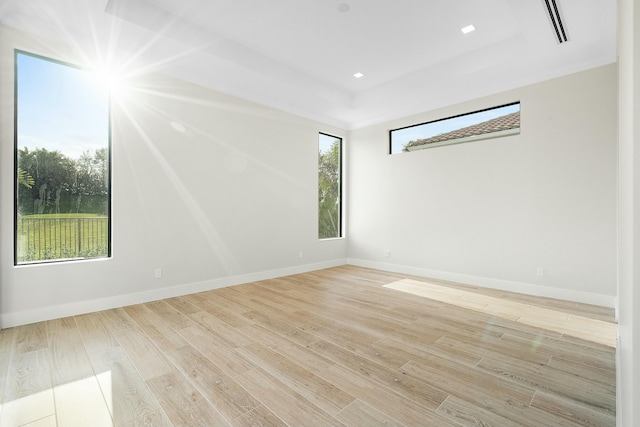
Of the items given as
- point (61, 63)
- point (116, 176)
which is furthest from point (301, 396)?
point (61, 63)

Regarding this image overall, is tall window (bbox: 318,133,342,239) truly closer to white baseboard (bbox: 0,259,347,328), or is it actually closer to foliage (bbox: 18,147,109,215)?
white baseboard (bbox: 0,259,347,328)

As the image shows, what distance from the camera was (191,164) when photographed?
405 cm

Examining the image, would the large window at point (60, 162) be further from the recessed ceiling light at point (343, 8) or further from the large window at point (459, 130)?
the large window at point (459, 130)

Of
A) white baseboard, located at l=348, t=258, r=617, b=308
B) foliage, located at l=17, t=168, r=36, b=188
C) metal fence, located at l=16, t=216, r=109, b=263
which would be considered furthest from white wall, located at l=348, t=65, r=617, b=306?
foliage, located at l=17, t=168, r=36, b=188

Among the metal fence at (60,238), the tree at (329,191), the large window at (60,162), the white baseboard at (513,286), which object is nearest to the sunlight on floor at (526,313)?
the white baseboard at (513,286)

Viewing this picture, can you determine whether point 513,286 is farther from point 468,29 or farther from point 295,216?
point 295,216

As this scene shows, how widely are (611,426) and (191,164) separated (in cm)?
446

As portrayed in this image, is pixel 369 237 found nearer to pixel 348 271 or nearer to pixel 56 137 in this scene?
pixel 348 271

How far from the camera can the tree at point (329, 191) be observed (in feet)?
19.4

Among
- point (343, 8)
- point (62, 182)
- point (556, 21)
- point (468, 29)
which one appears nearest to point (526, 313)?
point (556, 21)

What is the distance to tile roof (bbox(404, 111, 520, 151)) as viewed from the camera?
13.9 ft

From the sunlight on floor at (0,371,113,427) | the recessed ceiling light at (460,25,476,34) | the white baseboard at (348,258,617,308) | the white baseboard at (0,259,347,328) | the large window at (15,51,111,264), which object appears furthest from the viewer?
the white baseboard at (348,258,617,308)

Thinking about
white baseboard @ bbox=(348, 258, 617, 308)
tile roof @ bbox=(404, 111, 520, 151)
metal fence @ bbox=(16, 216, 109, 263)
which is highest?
tile roof @ bbox=(404, 111, 520, 151)

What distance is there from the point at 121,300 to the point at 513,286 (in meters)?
5.02
